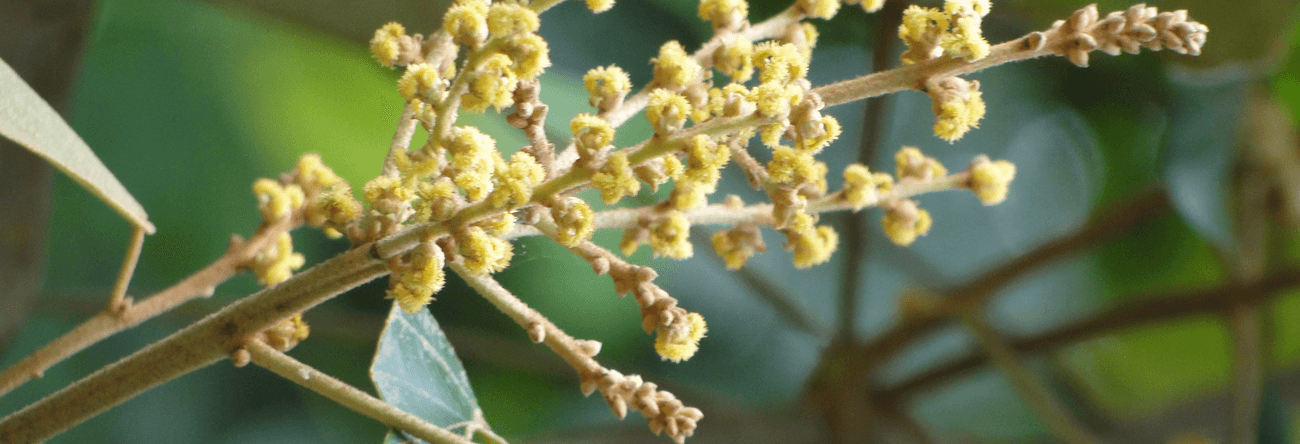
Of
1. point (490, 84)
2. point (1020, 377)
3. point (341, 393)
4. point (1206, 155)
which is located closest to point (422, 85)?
point (490, 84)

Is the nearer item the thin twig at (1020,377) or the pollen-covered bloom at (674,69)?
the pollen-covered bloom at (674,69)

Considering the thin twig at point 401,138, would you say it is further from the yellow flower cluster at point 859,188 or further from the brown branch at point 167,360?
the yellow flower cluster at point 859,188

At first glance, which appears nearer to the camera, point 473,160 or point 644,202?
point 473,160

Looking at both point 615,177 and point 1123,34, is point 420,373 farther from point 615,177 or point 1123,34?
point 1123,34

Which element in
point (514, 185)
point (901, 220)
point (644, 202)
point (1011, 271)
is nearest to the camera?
point (514, 185)

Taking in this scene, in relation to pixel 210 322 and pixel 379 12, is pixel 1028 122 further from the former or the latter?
pixel 210 322

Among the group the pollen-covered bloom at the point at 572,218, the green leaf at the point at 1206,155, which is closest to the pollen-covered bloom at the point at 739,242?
the pollen-covered bloom at the point at 572,218

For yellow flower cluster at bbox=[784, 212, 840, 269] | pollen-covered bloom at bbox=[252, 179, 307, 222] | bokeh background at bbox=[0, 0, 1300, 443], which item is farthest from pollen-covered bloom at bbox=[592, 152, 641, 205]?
bokeh background at bbox=[0, 0, 1300, 443]
